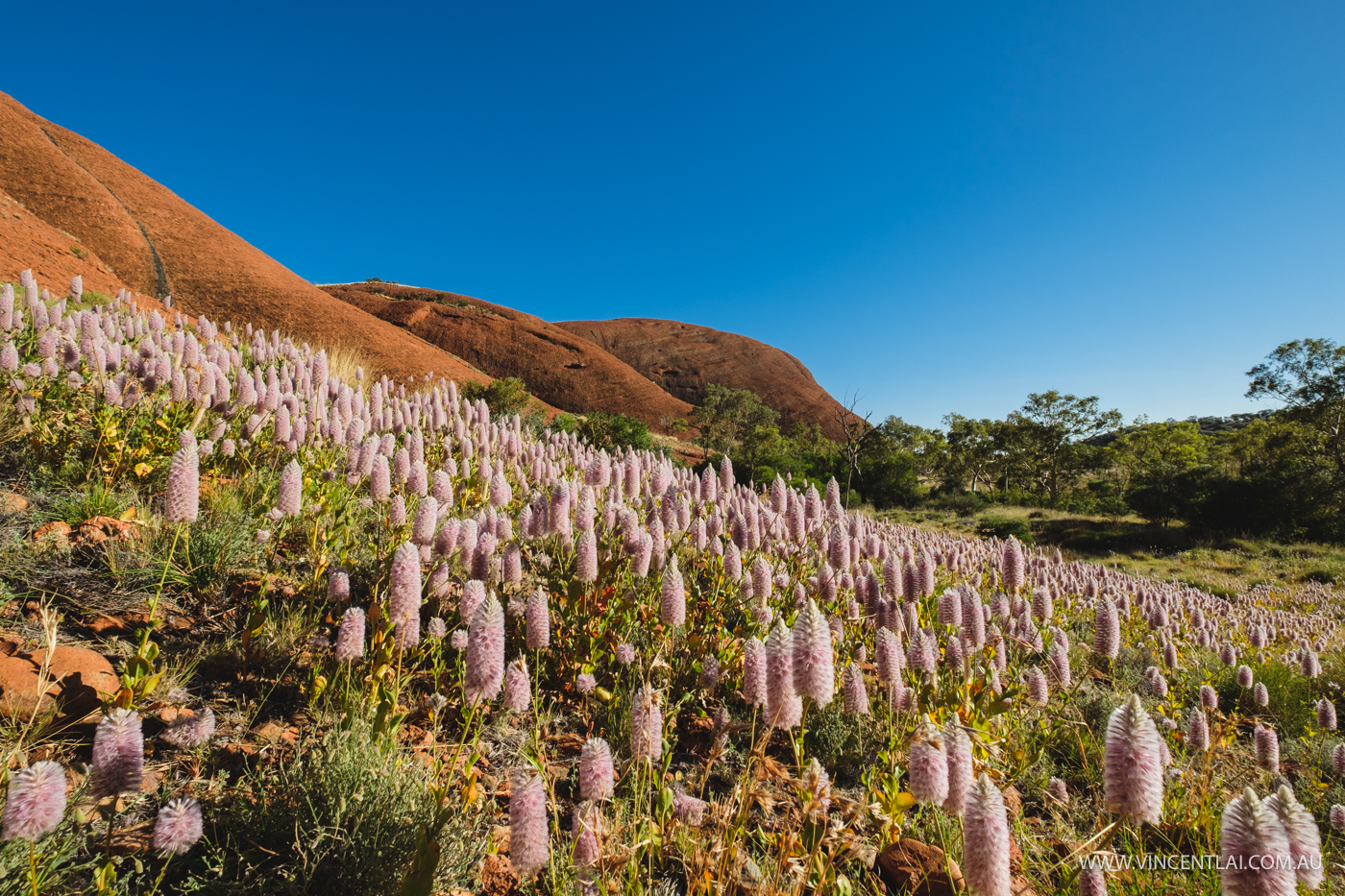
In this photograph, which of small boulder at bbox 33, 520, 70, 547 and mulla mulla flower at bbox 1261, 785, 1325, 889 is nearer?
mulla mulla flower at bbox 1261, 785, 1325, 889

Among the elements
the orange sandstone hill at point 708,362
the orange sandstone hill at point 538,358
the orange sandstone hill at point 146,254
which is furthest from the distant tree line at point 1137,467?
the orange sandstone hill at point 708,362

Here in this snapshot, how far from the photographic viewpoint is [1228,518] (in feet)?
77.1

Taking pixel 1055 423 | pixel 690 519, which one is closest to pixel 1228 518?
pixel 1055 423

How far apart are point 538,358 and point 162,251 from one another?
27765 millimetres

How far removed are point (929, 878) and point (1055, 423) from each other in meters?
55.6

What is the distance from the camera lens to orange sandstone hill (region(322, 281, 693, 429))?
46.7 meters

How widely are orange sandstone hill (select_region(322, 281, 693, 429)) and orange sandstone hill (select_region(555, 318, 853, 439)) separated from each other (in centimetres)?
2473

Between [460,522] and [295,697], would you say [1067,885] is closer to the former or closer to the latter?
[460,522]

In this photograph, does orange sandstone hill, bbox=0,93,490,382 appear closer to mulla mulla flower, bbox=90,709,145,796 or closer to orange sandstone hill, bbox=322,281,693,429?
mulla mulla flower, bbox=90,709,145,796

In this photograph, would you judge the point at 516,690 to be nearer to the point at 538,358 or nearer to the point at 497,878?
the point at 497,878

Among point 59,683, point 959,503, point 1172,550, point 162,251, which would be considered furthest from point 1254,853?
point 162,251

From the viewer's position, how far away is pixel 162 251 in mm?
23391

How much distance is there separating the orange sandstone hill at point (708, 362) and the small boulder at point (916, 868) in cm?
6646

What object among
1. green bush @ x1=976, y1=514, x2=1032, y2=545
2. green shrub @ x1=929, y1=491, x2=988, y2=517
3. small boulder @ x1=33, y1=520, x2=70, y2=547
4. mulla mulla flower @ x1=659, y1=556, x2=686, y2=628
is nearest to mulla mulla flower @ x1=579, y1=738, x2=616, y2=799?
mulla mulla flower @ x1=659, y1=556, x2=686, y2=628
